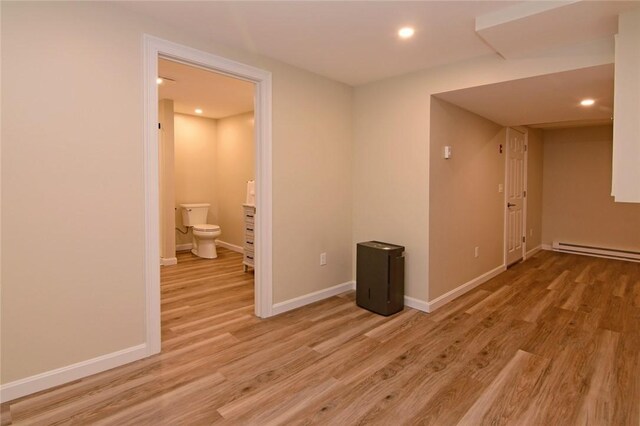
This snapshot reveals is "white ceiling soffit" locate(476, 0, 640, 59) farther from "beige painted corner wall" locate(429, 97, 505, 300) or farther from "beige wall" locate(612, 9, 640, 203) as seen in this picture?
"beige painted corner wall" locate(429, 97, 505, 300)

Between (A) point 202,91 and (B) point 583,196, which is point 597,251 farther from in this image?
(A) point 202,91

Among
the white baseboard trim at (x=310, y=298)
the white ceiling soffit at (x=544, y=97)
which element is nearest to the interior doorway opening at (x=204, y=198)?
the white baseboard trim at (x=310, y=298)

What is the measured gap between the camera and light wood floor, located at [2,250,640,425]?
1.92m

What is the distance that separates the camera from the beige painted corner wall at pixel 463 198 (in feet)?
11.4

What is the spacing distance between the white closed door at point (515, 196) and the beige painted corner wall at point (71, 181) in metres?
4.26

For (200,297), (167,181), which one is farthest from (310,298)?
(167,181)

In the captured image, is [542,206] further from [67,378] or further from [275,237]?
[67,378]

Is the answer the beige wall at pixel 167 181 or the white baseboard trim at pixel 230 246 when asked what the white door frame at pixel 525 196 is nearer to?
the white baseboard trim at pixel 230 246

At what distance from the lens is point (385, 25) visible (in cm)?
245

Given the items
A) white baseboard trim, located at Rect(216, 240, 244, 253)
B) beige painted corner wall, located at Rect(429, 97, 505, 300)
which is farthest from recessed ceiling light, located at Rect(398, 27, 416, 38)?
white baseboard trim, located at Rect(216, 240, 244, 253)

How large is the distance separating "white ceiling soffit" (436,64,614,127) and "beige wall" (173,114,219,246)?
4.40 m

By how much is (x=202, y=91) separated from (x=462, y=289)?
3928 millimetres

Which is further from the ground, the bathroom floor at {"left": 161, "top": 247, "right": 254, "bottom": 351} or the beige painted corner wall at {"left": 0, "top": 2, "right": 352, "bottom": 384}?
the beige painted corner wall at {"left": 0, "top": 2, "right": 352, "bottom": 384}

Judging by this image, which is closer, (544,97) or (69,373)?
(69,373)
